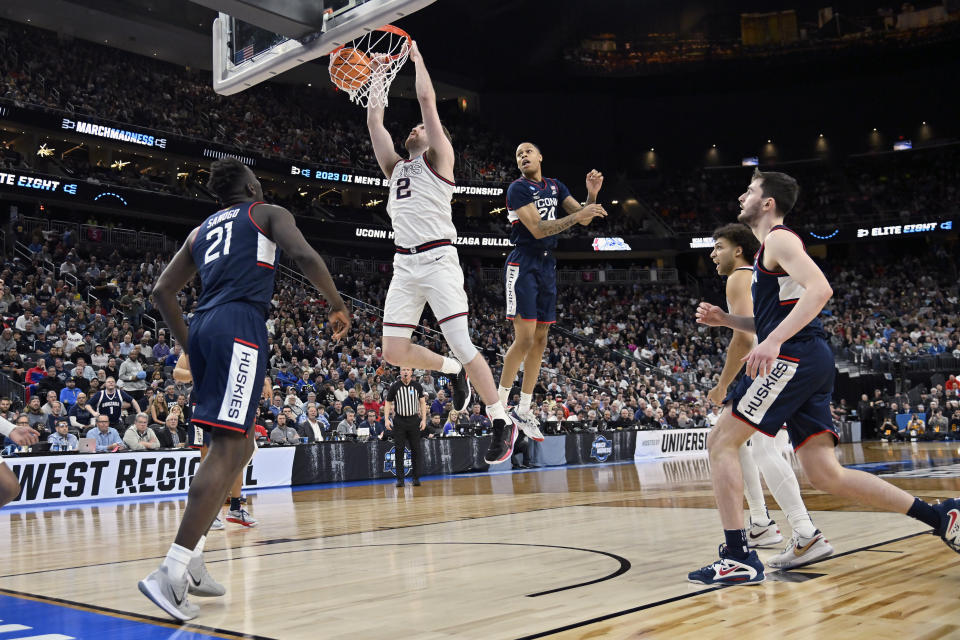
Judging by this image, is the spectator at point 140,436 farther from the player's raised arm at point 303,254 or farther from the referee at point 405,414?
the player's raised arm at point 303,254

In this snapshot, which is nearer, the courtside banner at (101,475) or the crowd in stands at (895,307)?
the courtside banner at (101,475)

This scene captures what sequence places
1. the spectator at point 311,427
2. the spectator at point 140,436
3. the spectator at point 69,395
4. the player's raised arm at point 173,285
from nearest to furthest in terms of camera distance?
the player's raised arm at point 173,285 < the spectator at point 140,436 < the spectator at point 69,395 < the spectator at point 311,427

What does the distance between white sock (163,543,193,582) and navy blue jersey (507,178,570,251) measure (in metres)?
3.69

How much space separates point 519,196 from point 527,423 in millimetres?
1981

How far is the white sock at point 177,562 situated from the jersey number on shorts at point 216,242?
1.55 metres

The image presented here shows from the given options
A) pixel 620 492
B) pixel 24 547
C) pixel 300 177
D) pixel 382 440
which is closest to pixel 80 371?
pixel 382 440

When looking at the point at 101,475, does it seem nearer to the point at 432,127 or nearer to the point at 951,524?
the point at 432,127

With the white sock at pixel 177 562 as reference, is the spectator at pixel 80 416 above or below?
above

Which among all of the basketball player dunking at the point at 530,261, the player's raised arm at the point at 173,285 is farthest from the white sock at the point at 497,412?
the player's raised arm at the point at 173,285

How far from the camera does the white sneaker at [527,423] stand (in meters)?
7.22

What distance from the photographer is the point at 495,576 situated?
201 inches

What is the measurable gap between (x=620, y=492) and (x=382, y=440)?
6364 mm

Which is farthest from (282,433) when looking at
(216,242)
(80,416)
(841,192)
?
(841,192)

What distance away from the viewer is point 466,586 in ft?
15.7
